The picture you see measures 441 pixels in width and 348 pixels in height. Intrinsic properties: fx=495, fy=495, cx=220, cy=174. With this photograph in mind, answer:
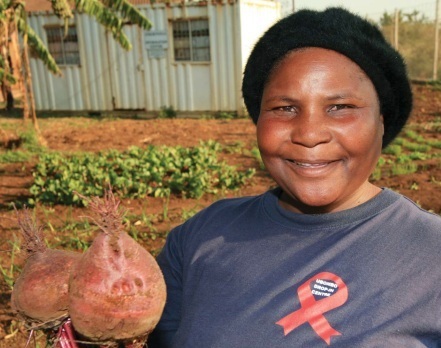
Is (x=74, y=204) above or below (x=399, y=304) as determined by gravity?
below

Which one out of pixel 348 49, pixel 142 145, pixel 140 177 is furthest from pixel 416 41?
pixel 348 49

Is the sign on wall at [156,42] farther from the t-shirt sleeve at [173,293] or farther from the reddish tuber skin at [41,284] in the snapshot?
the reddish tuber skin at [41,284]

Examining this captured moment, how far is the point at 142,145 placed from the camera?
8797 millimetres

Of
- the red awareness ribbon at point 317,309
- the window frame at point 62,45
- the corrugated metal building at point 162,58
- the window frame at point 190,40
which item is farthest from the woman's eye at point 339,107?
the window frame at point 62,45

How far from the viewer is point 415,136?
850 centimetres

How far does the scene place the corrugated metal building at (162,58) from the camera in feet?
37.3

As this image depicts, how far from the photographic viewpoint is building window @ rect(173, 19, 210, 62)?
11.6 metres

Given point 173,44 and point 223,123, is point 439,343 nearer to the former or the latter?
point 223,123

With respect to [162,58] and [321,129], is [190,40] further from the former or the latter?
[321,129]

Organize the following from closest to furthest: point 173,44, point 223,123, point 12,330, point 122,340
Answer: point 122,340
point 12,330
point 223,123
point 173,44

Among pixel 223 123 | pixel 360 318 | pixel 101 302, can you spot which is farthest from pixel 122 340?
pixel 223 123

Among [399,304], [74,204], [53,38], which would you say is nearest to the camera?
[399,304]

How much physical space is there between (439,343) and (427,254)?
20 cm

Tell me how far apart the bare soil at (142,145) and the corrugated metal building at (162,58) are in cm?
84
